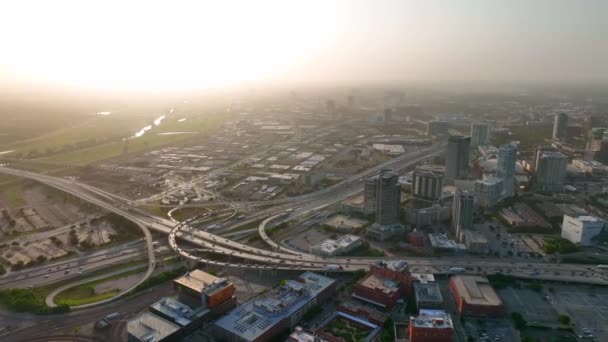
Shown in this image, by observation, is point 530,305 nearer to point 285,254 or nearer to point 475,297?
point 475,297

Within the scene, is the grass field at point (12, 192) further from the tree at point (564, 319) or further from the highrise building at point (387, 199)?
the tree at point (564, 319)

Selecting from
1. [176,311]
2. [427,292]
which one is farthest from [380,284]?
[176,311]

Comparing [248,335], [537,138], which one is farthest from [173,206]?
[537,138]

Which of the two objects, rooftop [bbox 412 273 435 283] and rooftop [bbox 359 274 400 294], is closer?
rooftop [bbox 359 274 400 294]

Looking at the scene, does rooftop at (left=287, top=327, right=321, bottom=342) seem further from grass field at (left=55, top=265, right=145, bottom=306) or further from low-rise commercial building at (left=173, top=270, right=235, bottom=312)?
grass field at (left=55, top=265, right=145, bottom=306)

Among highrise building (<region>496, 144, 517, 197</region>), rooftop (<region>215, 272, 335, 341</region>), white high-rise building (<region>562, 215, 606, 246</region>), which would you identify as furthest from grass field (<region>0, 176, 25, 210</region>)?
white high-rise building (<region>562, 215, 606, 246</region>)

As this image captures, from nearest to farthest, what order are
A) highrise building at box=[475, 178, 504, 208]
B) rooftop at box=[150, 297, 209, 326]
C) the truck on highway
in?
rooftop at box=[150, 297, 209, 326], the truck on highway, highrise building at box=[475, 178, 504, 208]
